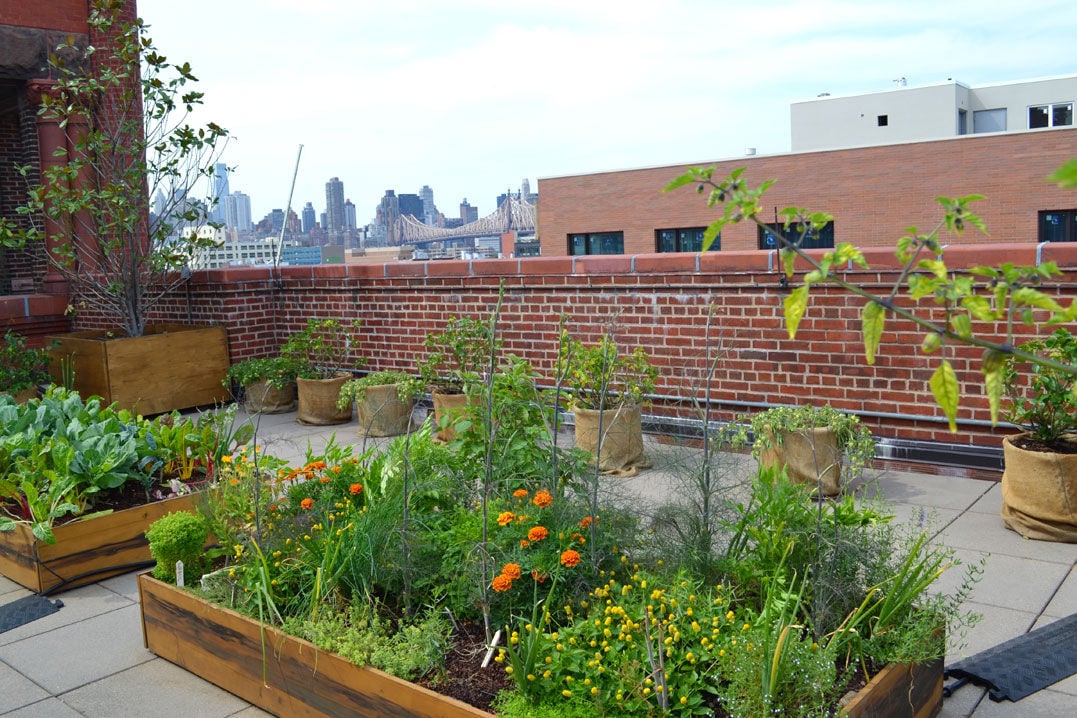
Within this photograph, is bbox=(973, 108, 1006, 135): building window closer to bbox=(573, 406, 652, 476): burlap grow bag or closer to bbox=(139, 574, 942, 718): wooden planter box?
bbox=(573, 406, 652, 476): burlap grow bag

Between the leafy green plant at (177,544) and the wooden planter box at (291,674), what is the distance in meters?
0.10

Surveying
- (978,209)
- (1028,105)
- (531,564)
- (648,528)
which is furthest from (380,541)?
(1028,105)

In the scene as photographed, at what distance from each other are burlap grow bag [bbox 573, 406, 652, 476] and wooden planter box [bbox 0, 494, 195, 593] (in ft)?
9.65

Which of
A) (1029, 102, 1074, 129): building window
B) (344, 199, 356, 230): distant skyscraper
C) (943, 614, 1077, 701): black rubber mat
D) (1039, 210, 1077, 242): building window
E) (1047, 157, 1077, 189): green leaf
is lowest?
(943, 614, 1077, 701): black rubber mat

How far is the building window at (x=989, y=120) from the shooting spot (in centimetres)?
5209

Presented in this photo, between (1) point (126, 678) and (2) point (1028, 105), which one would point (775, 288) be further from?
(2) point (1028, 105)

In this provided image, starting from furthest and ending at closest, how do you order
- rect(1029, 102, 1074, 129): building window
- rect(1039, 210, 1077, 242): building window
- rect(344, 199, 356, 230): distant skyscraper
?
rect(344, 199, 356, 230): distant skyscraper → rect(1029, 102, 1074, 129): building window → rect(1039, 210, 1077, 242): building window

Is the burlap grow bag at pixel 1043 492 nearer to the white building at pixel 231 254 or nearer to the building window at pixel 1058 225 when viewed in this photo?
the white building at pixel 231 254

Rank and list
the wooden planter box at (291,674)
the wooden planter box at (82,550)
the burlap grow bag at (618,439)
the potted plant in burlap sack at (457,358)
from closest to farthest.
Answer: the wooden planter box at (291,674) < the wooden planter box at (82,550) < the burlap grow bag at (618,439) < the potted plant in burlap sack at (457,358)

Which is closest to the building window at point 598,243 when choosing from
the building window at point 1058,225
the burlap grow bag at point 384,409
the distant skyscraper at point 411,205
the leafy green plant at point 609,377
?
the building window at point 1058,225

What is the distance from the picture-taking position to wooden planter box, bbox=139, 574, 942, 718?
3.07 metres

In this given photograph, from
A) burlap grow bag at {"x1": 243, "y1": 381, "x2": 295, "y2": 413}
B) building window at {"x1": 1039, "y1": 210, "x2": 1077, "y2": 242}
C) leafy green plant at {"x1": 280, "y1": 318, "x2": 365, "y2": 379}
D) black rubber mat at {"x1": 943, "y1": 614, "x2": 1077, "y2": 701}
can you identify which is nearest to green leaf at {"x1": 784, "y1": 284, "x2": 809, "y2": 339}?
black rubber mat at {"x1": 943, "y1": 614, "x2": 1077, "y2": 701}

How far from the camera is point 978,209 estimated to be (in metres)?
33.0

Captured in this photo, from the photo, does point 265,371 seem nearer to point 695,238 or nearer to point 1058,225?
point 1058,225
